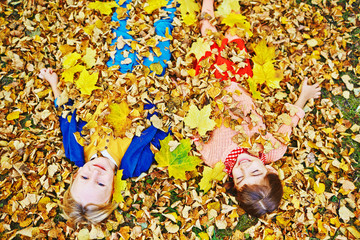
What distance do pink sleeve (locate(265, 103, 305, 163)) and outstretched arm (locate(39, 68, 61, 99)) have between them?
8.16ft

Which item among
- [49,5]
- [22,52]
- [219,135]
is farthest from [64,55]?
[219,135]

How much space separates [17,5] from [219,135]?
10.6 feet

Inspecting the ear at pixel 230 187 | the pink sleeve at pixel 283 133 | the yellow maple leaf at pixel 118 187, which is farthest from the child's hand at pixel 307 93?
the yellow maple leaf at pixel 118 187

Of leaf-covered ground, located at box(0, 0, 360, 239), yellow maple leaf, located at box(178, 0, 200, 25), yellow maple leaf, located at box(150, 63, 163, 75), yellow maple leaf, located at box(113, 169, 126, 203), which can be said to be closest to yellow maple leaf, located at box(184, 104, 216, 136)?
leaf-covered ground, located at box(0, 0, 360, 239)

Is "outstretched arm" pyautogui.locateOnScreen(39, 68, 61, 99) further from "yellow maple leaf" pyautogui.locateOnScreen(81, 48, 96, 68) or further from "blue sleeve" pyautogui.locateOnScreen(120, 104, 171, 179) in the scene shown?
"blue sleeve" pyautogui.locateOnScreen(120, 104, 171, 179)

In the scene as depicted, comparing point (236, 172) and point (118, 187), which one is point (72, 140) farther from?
point (236, 172)

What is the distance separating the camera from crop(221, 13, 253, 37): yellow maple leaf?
3.38 meters

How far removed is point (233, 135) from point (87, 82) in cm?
173

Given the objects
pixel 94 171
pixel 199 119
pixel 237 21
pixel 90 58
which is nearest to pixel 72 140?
pixel 94 171

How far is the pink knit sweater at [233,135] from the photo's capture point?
9.75 feet

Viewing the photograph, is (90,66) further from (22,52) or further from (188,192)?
(188,192)

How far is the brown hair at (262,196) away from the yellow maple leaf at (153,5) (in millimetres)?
2365

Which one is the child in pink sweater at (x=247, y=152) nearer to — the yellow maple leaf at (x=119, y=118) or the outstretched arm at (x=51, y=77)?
the yellow maple leaf at (x=119, y=118)

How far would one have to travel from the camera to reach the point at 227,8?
3.48 meters
